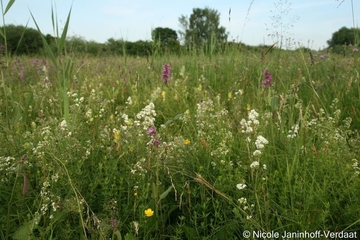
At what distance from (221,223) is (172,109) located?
5.70ft

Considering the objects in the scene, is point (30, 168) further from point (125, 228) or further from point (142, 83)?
point (142, 83)

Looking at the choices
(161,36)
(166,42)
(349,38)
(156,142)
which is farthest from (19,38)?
(156,142)

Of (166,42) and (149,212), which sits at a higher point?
(166,42)

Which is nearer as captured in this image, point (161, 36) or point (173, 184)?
point (173, 184)

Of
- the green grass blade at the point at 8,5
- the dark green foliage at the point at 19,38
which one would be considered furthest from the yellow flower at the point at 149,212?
the dark green foliage at the point at 19,38

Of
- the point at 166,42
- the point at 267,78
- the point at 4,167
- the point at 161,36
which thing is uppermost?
the point at 161,36

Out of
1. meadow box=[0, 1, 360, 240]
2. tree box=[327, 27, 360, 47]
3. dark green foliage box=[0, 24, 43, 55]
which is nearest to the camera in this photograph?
meadow box=[0, 1, 360, 240]

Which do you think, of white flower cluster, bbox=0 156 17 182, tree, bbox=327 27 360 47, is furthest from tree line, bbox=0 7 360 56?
white flower cluster, bbox=0 156 17 182

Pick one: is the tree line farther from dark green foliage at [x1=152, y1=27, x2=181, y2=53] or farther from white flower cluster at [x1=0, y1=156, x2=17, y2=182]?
white flower cluster at [x1=0, y1=156, x2=17, y2=182]

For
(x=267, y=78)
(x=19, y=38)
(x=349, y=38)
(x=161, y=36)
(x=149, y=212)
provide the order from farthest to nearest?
(x=19, y=38)
(x=161, y=36)
(x=349, y=38)
(x=267, y=78)
(x=149, y=212)

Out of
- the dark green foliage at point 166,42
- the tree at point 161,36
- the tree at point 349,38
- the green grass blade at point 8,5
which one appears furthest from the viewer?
the dark green foliage at point 166,42

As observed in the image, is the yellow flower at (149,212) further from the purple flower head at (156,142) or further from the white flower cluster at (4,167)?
the white flower cluster at (4,167)

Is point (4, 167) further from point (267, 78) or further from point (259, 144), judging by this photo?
point (267, 78)

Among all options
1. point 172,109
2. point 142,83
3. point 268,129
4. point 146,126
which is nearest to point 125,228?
point 146,126
